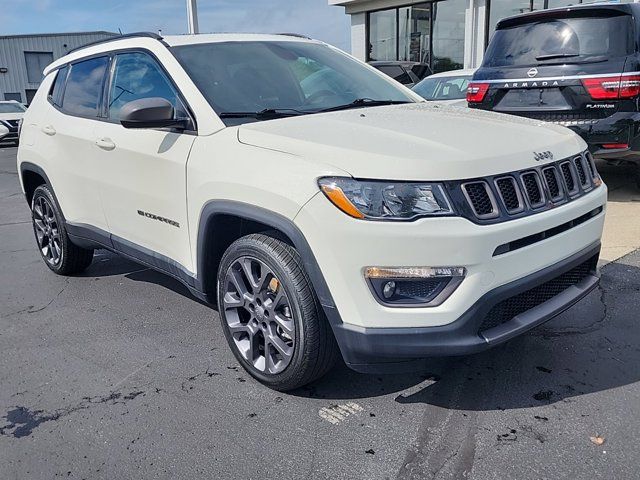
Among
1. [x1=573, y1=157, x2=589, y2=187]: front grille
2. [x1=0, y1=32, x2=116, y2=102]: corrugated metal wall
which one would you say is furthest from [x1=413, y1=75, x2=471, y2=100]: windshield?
[x1=0, y1=32, x2=116, y2=102]: corrugated metal wall

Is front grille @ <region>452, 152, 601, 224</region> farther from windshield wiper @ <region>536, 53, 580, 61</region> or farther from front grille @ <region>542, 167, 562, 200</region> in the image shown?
windshield wiper @ <region>536, 53, 580, 61</region>

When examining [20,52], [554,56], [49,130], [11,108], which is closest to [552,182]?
[49,130]

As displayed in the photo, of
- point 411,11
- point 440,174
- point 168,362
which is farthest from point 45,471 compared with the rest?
point 411,11

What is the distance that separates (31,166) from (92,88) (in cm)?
111

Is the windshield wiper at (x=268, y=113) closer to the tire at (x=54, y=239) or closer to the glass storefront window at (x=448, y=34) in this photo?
the tire at (x=54, y=239)

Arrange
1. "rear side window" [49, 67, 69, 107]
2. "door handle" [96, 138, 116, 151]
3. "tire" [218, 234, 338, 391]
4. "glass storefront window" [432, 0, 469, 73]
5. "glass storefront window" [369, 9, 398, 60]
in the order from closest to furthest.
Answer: "tire" [218, 234, 338, 391] < "door handle" [96, 138, 116, 151] < "rear side window" [49, 67, 69, 107] < "glass storefront window" [432, 0, 469, 73] < "glass storefront window" [369, 9, 398, 60]

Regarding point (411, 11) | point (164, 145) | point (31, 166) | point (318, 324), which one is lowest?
point (318, 324)

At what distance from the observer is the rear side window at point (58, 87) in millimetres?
4722

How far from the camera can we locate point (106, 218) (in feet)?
13.5

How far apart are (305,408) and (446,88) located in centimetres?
791

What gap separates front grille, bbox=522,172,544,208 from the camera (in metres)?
2.64

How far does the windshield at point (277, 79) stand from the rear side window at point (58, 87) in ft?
5.42

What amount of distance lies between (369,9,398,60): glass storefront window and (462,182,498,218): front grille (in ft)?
55.9

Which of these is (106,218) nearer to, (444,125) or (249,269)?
(249,269)
